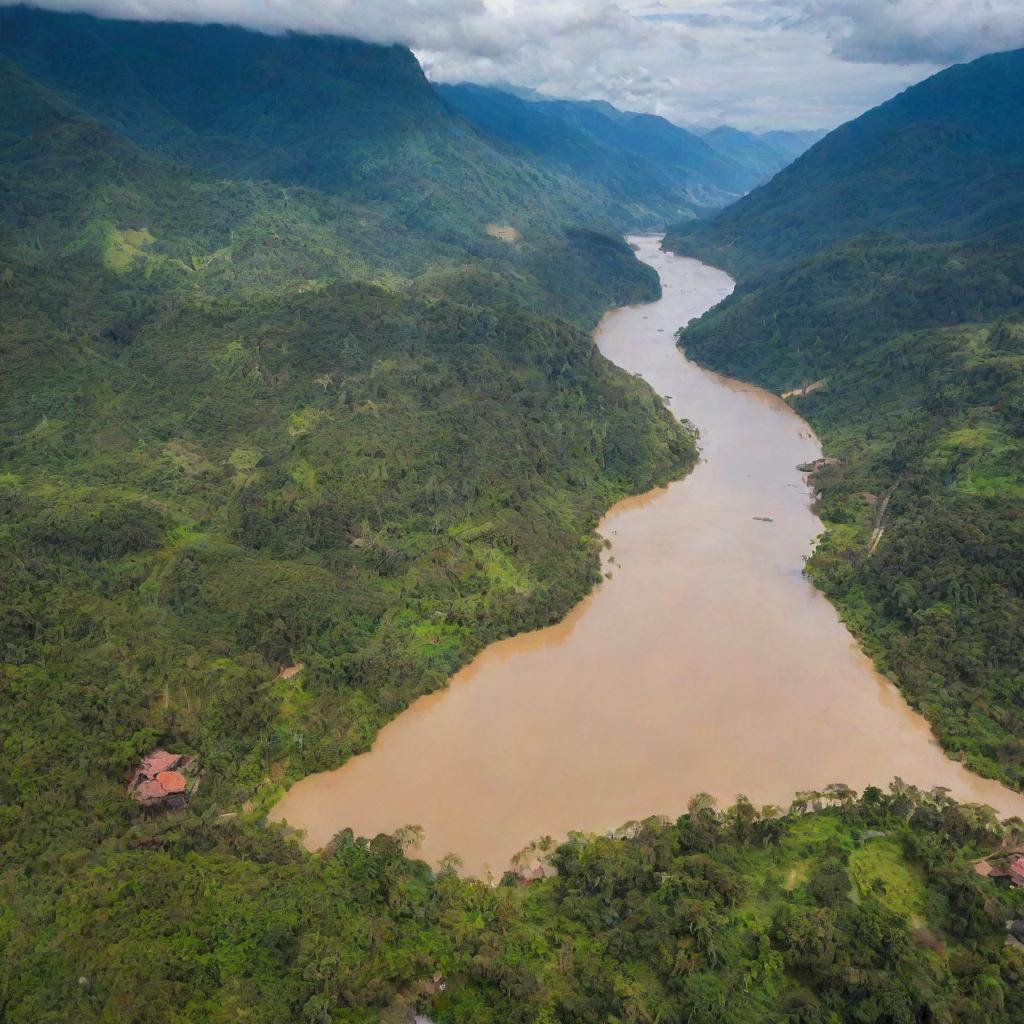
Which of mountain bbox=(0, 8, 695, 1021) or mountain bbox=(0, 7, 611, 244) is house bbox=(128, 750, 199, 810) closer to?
mountain bbox=(0, 8, 695, 1021)

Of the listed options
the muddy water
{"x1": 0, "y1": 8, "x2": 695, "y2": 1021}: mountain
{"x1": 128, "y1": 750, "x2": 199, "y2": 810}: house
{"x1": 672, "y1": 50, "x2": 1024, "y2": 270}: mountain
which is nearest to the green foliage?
{"x1": 0, "y1": 8, "x2": 695, "y2": 1021}: mountain

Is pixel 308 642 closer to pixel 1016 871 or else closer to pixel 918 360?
pixel 1016 871

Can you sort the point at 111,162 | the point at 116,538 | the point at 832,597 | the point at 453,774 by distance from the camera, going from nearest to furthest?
the point at 453,774, the point at 116,538, the point at 832,597, the point at 111,162

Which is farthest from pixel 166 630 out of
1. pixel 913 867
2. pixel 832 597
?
pixel 832 597

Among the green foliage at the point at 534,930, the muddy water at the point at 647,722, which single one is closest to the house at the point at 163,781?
the green foliage at the point at 534,930

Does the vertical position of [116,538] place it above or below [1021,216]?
below

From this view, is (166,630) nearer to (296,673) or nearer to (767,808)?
(296,673)
